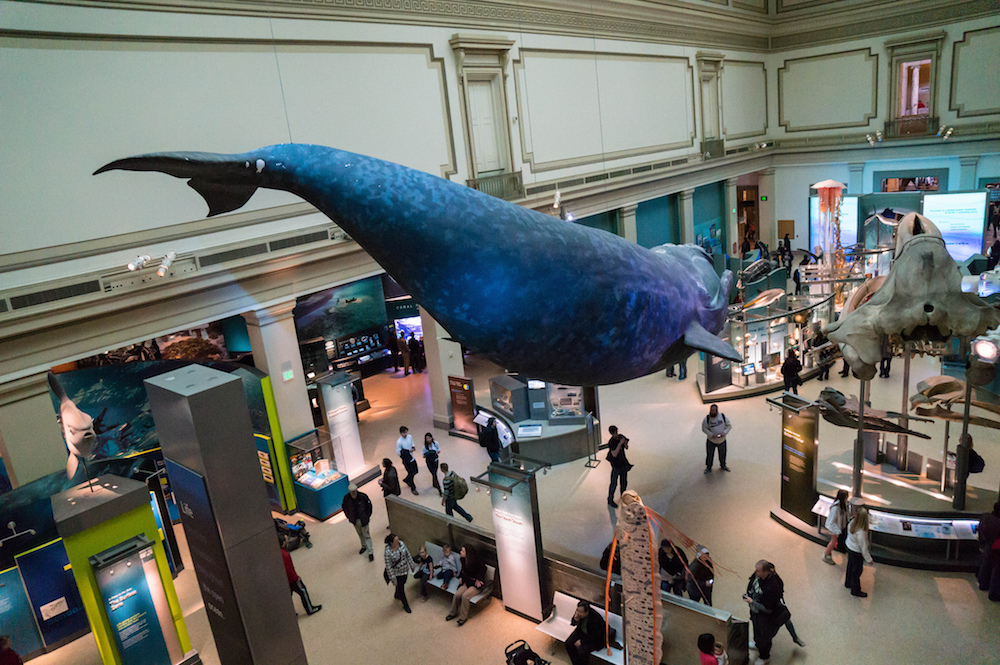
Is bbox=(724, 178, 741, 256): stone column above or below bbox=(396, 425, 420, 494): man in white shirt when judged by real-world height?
above

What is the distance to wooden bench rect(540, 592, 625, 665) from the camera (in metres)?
7.37

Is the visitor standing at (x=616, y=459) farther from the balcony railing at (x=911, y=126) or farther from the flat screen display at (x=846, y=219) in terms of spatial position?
the balcony railing at (x=911, y=126)

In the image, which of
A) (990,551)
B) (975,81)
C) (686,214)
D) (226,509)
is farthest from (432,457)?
(975,81)

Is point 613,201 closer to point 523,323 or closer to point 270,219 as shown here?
point 270,219

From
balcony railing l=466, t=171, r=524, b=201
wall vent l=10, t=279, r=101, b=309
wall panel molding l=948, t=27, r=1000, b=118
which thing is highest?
wall panel molding l=948, t=27, r=1000, b=118

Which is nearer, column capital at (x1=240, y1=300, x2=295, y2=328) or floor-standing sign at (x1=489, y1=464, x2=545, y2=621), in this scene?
floor-standing sign at (x1=489, y1=464, x2=545, y2=621)

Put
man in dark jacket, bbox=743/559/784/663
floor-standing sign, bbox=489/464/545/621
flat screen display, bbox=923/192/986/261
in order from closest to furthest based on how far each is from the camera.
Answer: man in dark jacket, bbox=743/559/784/663, floor-standing sign, bbox=489/464/545/621, flat screen display, bbox=923/192/986/261

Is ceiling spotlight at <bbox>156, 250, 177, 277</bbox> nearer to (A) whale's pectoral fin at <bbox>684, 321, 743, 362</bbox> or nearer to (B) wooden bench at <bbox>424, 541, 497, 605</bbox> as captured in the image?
(B) wooden bench at <bbox>424, 541, 497, 605</bbox>

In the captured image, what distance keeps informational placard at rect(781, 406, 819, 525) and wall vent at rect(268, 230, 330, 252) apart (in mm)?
7704

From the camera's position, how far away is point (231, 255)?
9.71 meters

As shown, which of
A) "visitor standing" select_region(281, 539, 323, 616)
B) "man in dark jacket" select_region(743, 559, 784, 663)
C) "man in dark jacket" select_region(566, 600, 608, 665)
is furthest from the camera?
"visitor standing" select_region(281, 539, 323, 616)

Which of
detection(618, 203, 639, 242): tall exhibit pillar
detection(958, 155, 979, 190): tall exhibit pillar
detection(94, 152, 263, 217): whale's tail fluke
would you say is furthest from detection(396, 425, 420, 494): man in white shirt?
detection(958, 155, 979, 190): tall exhibit pillar

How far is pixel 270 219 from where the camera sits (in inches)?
404

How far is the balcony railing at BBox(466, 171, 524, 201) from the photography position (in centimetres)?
1325
